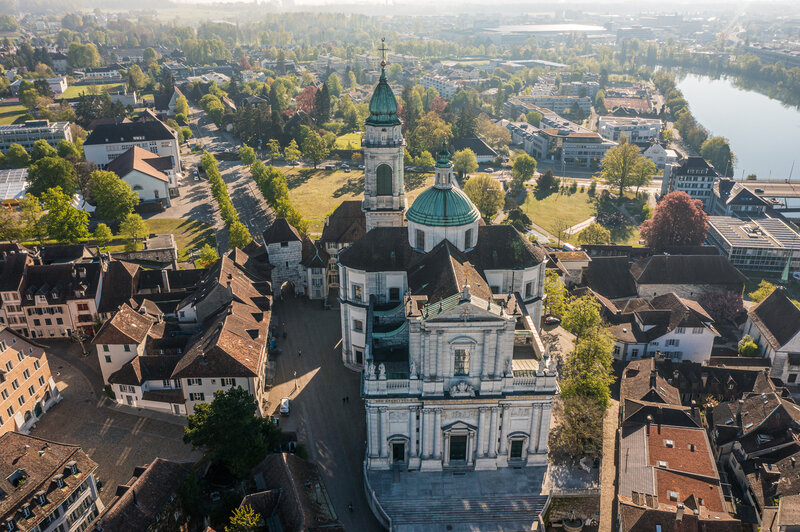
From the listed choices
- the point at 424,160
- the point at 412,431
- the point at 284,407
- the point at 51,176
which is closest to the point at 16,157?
the point at 51,176

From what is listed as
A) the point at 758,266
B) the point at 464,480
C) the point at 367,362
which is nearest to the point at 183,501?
the point at 367,362

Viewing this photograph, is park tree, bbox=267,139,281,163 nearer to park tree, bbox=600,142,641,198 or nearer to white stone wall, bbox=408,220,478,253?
park tree, bbox=600,142,641,198

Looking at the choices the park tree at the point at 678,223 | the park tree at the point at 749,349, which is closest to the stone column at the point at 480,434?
the park tree at the point at 749,349

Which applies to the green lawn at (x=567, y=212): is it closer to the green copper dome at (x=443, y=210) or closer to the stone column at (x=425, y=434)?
the green copper dome at (x=443, y=210)

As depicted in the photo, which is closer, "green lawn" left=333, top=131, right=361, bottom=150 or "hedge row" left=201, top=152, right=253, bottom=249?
"hedge row" left=201, top=152, right=253, bottom=249

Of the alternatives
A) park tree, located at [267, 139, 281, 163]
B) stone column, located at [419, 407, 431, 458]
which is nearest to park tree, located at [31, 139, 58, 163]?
park tree, located at [267, 139, 281, 163]

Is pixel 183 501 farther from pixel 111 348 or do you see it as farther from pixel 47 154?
pixel 47 154
